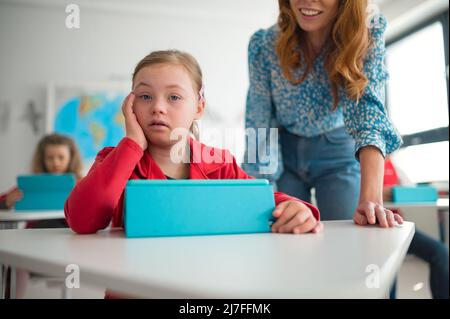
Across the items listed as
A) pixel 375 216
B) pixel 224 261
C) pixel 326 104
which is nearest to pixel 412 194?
pixel 326 104

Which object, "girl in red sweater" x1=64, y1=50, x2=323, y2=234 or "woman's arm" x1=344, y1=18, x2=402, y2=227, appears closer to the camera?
"girl in red sweater" x1=64, y1=50, x2=323, y2=234

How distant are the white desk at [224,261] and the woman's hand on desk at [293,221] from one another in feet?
0.08

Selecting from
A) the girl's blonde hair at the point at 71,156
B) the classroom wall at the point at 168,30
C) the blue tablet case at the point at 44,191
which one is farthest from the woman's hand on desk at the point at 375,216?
the girl's blonde hair at the point at 71,156

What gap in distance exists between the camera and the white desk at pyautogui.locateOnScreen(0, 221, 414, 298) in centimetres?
27

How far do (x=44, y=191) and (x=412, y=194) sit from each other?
1.41 m

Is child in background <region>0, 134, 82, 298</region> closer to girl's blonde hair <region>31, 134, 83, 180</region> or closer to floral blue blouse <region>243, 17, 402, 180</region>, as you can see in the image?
girl's blonde hair <region>31, 134, 83, 180</region>

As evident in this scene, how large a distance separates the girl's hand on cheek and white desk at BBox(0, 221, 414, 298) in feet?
0.47

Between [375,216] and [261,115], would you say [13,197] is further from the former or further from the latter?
[375,216]

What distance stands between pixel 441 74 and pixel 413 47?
111 millimetres

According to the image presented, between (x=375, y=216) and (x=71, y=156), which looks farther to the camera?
(x=71, y=156)

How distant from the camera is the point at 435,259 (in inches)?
68.6

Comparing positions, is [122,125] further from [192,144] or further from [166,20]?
[166,20]

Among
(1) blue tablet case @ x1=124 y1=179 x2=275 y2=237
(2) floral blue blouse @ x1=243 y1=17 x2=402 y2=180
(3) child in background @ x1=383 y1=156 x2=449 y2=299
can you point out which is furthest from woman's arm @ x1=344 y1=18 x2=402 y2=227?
(3) child in background @ x1=383 y1=156 x2=449 y2=299

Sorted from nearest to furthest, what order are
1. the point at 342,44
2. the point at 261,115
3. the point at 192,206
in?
the point at 192,206 < the point at 342,44 < the point at 261,115
